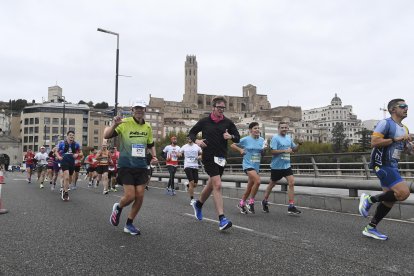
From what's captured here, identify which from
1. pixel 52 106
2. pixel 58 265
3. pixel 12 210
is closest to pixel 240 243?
pixel 58 265

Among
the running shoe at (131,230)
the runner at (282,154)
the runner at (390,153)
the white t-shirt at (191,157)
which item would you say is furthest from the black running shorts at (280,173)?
the running shoe at (131,230)

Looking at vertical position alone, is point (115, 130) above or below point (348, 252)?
above

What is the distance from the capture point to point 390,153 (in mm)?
5848

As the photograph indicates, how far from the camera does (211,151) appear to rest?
273 inches

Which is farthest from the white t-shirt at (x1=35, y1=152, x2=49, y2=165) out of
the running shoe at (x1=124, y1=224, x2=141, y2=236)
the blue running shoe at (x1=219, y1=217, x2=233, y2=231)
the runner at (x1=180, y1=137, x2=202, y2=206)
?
the blue running shoe at (x1=219, y1=217, x2=233, y2=231)

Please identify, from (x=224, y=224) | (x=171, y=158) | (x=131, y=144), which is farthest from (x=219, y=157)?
(x=171, y=158)

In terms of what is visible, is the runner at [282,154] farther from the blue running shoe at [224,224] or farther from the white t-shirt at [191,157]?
the white t-shirt at [191,157]

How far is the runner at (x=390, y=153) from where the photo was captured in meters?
5.74

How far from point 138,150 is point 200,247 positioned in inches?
74.8

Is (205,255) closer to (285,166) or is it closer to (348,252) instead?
(348,252)

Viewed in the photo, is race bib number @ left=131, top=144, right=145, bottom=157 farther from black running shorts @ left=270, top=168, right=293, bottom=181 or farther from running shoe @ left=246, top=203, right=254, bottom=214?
black running shorts @ left=270, top=168, right=293, bottom=181

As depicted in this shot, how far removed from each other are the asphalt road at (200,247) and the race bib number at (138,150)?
1.17 m

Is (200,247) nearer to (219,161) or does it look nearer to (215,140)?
(219,161)

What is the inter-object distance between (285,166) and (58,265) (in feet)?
18.8
